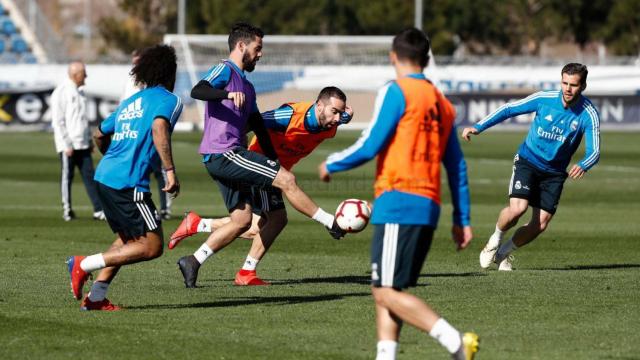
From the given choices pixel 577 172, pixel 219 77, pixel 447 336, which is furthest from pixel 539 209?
pixel 447 336

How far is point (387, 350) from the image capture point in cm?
771

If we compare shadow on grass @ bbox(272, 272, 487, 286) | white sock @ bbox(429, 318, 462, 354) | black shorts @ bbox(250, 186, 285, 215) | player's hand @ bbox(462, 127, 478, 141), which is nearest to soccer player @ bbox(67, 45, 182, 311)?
black shorts @ bbox(250, 186, 285, 215)

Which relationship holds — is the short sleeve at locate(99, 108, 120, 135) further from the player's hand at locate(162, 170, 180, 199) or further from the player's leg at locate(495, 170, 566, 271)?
the player's leg at locate(495, 170, 566, 271)

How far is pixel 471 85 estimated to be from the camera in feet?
147

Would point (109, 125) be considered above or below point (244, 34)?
below

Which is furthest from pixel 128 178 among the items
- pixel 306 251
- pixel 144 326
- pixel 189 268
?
pixel 306 251

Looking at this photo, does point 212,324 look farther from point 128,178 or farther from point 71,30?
point 71,30

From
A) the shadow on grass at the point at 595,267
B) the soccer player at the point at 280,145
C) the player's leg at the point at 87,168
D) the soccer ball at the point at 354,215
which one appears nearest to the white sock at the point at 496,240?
the shadow on grass at the point at 595,267

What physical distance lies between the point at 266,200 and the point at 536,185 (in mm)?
2893

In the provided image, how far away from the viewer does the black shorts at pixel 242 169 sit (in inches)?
444

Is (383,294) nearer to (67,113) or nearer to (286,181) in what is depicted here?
(286,181)

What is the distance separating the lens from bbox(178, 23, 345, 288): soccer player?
37.0 ft

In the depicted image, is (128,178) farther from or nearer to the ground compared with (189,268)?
farther from the ground

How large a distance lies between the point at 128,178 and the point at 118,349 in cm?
169
